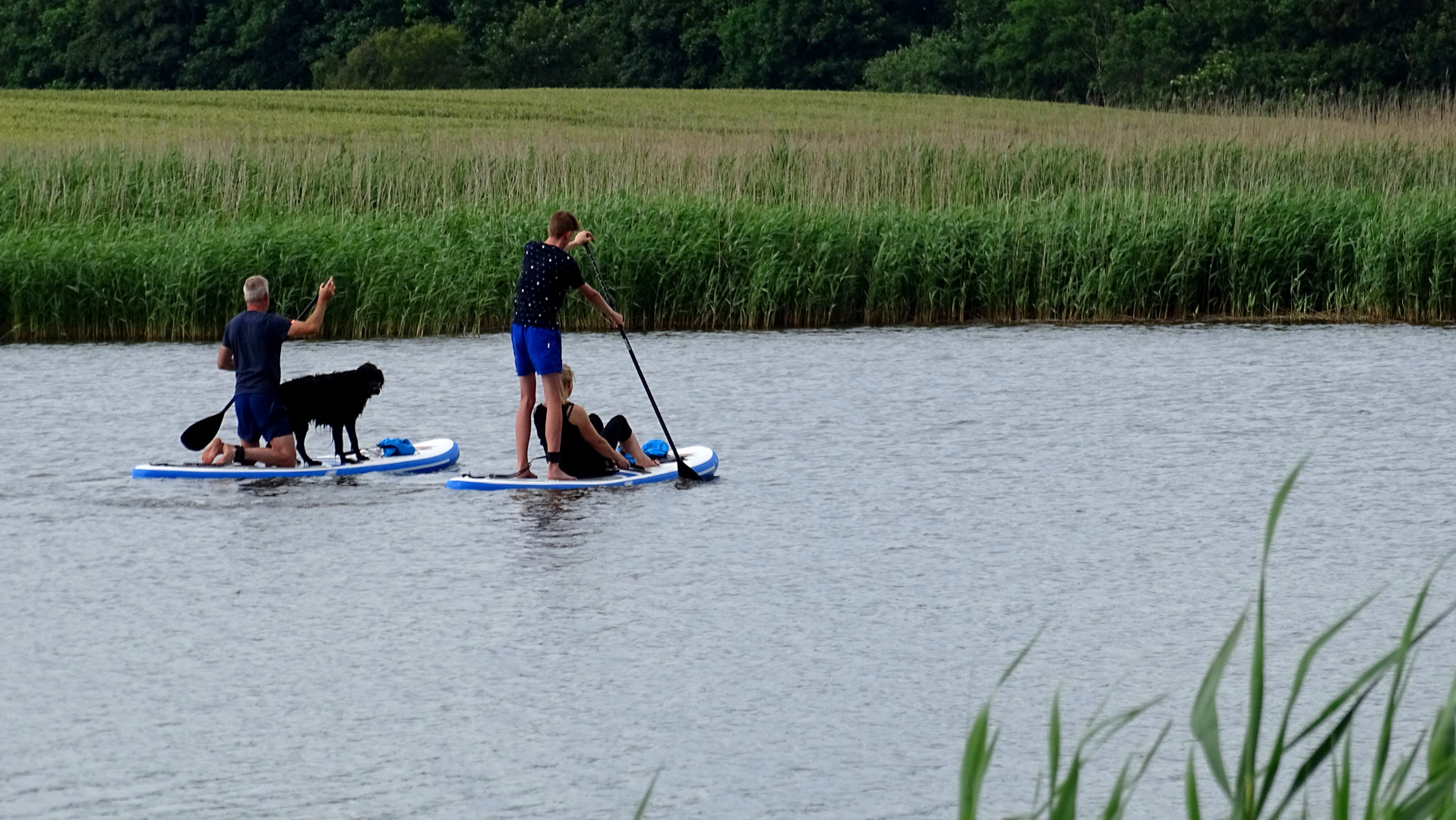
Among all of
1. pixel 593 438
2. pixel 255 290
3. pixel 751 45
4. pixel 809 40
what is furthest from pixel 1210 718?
pixel 751 45

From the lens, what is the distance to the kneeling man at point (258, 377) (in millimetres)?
12242

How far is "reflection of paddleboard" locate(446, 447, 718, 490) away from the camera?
12141 mm

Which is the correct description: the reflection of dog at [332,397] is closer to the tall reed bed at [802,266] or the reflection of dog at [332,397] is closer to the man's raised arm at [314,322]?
the man's raised arm at [314,322]

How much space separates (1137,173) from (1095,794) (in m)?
20.1

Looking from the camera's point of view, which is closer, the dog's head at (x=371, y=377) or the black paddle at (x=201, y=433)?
the dog's head at (x=371, y=377)

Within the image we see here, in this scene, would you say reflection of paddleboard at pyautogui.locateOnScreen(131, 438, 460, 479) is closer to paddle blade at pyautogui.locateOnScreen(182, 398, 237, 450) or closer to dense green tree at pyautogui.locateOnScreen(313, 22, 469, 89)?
paddle blade at pyautogui.locateOnScreen(182, 398, 237, 450)

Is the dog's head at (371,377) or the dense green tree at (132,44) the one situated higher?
the dense green tree at (132,44)

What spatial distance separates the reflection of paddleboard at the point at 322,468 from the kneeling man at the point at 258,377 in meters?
0.08

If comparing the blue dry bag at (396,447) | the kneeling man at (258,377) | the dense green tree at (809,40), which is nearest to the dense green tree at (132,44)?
the dense green tree at (809,40)

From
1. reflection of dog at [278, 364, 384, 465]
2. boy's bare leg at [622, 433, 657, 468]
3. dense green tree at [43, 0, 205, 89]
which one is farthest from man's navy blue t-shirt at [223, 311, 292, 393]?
dense green tree at [43, 0, 205, 89]

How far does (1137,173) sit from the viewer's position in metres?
Answer: 26.1

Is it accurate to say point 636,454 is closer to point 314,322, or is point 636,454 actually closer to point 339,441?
point 339,441

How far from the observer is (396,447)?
42.7 feet

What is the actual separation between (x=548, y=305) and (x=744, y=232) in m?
9.27
